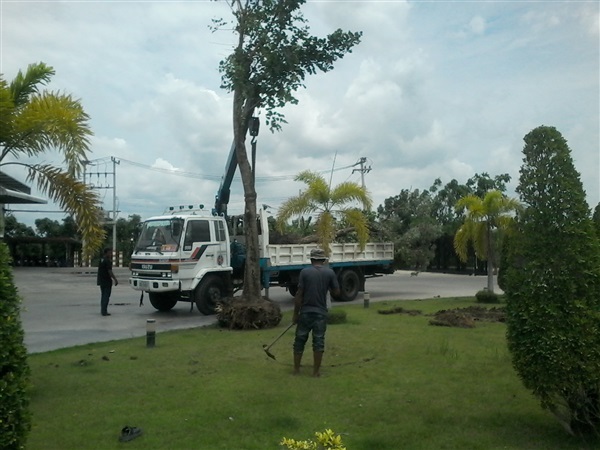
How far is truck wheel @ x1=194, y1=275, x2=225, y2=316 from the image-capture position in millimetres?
16688

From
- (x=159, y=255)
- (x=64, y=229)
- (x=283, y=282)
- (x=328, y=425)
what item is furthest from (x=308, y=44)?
(x=64, y=229)

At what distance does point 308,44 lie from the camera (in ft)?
45.6

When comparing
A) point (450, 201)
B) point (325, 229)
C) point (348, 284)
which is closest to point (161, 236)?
point (325, 229)

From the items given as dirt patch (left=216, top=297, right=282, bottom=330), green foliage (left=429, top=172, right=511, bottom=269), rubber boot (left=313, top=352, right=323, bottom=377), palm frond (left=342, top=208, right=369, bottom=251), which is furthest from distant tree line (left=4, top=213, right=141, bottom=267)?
rubber boot (left=313, top=352, right=323, bottom=377)

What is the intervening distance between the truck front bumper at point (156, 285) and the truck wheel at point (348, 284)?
6231 millimetres

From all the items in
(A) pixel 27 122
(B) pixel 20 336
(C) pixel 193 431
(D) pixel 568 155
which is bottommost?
(C) pixel 193 431

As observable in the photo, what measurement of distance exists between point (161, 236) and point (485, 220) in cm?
975

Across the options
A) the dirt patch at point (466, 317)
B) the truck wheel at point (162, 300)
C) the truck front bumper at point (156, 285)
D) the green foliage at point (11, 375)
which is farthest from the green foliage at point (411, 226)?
the green foliage at point (11, 375)

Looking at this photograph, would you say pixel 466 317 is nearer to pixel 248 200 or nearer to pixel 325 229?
pixel 248 200

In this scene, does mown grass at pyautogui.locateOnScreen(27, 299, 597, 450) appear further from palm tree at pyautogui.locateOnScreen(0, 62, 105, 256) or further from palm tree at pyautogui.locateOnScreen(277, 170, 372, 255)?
palm tree at pyautogui.locateOnScreen(277, 170, 372, 255)

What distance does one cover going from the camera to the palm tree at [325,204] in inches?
737

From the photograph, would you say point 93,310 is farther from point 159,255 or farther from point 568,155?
point 568,155

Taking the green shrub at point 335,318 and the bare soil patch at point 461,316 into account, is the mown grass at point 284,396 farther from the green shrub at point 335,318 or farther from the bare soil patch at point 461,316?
the green shrub at point 335,318

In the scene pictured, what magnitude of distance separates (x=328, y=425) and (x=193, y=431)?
4.48ft
